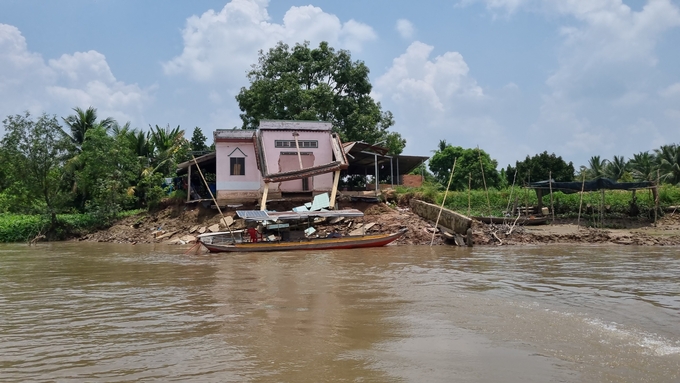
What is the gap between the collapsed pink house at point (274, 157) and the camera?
2547 cm

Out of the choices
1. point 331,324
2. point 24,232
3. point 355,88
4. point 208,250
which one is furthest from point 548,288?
point 24,232

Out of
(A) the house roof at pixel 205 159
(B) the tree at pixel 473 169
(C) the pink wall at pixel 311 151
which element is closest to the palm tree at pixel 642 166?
(B) the tree at pixel 473 169

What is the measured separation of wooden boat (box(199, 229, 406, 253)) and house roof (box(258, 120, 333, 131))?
8.46m

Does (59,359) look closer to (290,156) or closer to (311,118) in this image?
(290,156)

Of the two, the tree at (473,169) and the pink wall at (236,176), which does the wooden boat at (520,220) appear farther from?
the tree at (473,169)

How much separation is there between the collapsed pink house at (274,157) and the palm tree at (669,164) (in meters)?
29.1

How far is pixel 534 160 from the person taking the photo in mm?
38125

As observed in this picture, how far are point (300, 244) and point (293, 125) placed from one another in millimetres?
9351

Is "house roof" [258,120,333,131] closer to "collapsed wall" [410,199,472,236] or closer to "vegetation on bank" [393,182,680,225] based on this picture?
"vegetation on bank" [393,182,680,225]

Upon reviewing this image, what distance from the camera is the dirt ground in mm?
20203

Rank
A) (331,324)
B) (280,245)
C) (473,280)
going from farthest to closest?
(280,245)
(473,280)
(331,324)

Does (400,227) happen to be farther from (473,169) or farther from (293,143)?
(473,169)

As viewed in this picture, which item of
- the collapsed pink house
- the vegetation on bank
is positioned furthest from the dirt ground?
the collapsed pink house

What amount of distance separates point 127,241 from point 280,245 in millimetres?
11841
